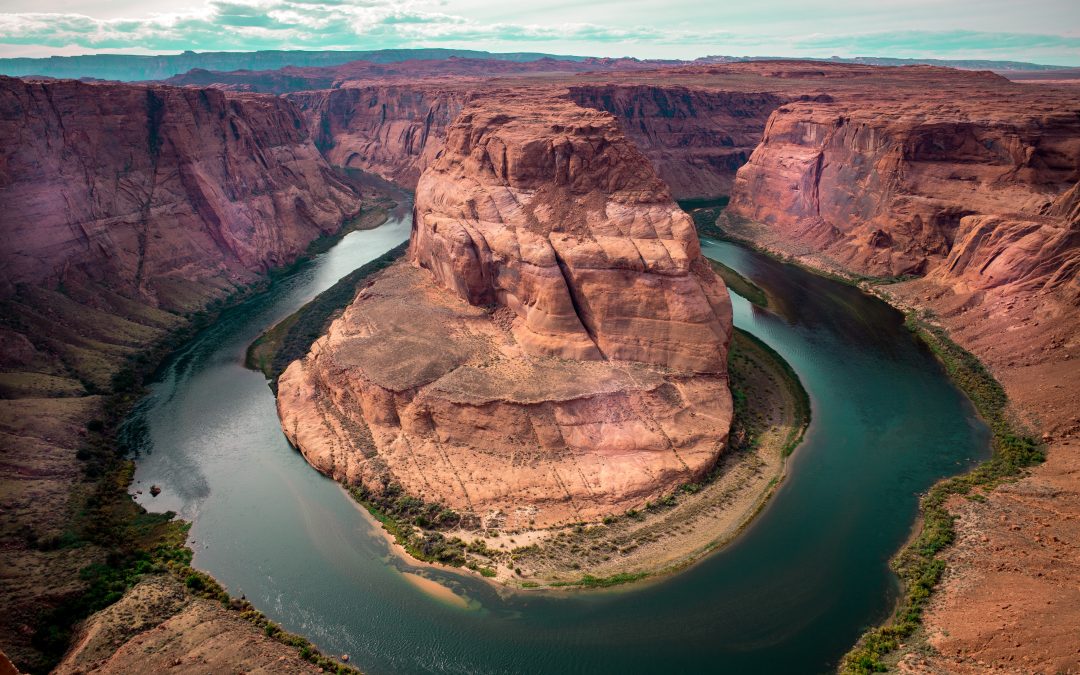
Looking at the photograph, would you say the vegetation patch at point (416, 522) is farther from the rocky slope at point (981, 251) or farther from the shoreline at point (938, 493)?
the rocky slope at point (981, 251)

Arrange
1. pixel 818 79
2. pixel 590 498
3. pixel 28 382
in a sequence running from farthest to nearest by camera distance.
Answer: pixel 818 79 → pixel 28 382 → pixel 590 498

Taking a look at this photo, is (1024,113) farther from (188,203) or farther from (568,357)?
(188,203)

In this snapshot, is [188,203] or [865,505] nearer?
[865,505]

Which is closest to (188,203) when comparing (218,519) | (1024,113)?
(218,519)

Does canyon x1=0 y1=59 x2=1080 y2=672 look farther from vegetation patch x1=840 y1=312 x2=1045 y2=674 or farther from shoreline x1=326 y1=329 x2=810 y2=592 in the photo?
shoreline x1=326 y1=329 x2=810 y2=592

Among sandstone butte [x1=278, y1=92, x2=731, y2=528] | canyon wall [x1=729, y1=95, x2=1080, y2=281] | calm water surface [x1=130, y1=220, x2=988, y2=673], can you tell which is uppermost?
canyon wall [x1=729, y1=95, x2=1080, y2=281]

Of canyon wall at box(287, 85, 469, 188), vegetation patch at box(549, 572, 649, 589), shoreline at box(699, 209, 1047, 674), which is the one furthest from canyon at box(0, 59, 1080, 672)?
canyon wall at box(287, 85, 469, 188)

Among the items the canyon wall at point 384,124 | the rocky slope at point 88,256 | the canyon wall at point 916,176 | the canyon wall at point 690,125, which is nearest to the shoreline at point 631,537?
the rocky slope at point 88,256

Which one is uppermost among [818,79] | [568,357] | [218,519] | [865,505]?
[818,79]
